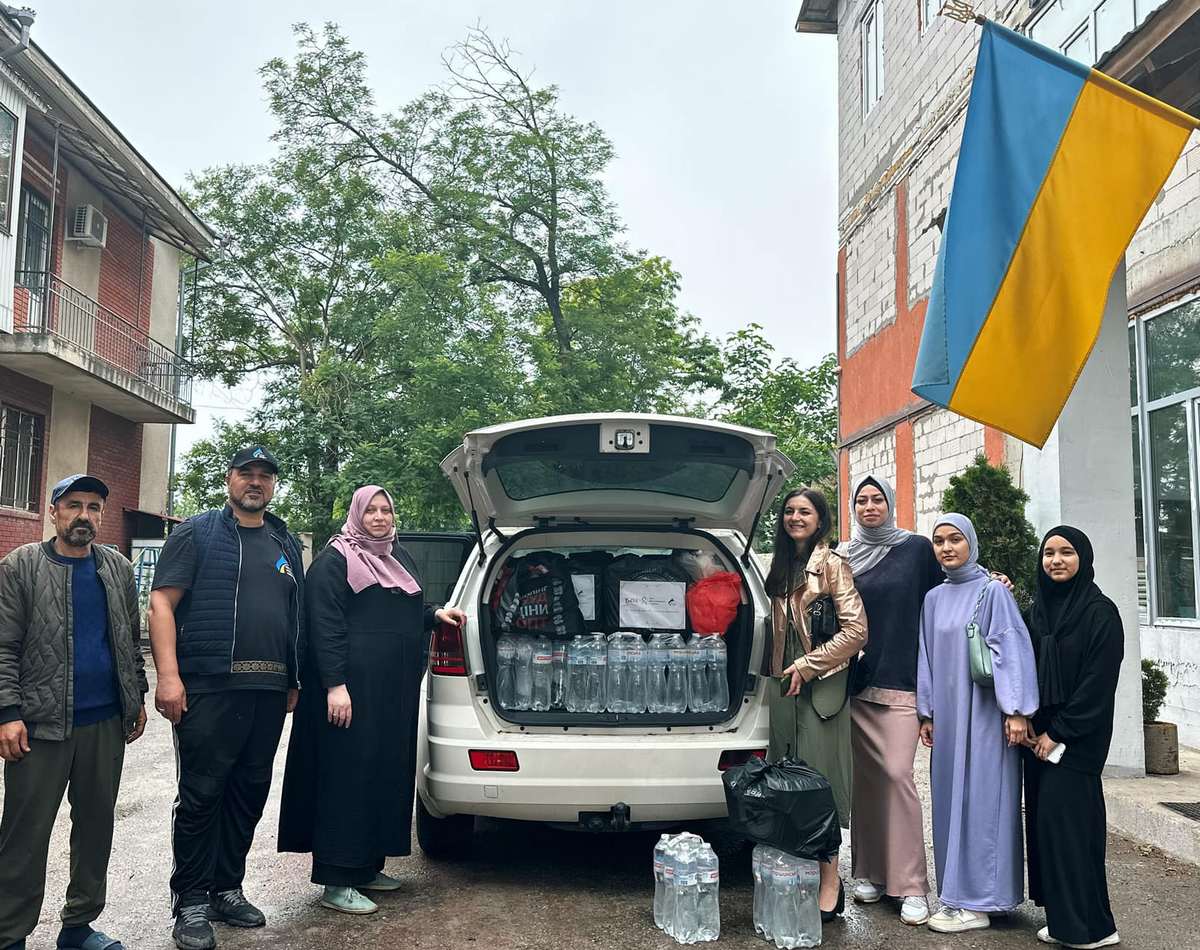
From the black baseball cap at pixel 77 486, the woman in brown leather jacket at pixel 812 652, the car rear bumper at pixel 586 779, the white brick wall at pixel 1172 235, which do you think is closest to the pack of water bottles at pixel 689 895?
the car rear bumper at pixel 586 779

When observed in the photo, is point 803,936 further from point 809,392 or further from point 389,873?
point 809,392

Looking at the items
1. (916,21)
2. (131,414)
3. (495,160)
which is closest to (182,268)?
(131,414)

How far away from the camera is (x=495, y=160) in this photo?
22766 mm

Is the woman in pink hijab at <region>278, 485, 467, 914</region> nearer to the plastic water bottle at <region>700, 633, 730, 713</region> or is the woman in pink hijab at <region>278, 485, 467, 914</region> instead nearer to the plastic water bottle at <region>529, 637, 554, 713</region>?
the plastic water bottle at <region>529, 637, 554, 713</region>

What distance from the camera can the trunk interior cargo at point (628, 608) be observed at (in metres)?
4.97

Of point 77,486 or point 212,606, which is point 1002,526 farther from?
point 77,486

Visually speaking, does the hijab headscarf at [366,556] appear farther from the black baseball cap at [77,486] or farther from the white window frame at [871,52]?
the white window frame at [871,52]

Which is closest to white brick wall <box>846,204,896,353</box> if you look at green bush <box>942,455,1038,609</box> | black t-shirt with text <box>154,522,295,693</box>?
green bush <box>942,455,1038,609</box>

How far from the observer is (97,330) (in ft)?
56.8

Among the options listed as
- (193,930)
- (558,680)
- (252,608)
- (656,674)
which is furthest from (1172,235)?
(193,930)

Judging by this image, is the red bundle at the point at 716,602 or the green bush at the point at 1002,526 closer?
the red bundle at the point at 716,602

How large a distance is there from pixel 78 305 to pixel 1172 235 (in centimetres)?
1524

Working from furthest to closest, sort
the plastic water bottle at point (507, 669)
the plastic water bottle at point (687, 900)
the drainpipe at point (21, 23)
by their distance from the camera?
1. the drainpipe at point (21, 23)
2. the plastic water bottle at point (507, 669)
3. the plastic water bottle at point (687, 900)

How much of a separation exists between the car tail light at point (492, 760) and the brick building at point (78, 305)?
12.2 meters
